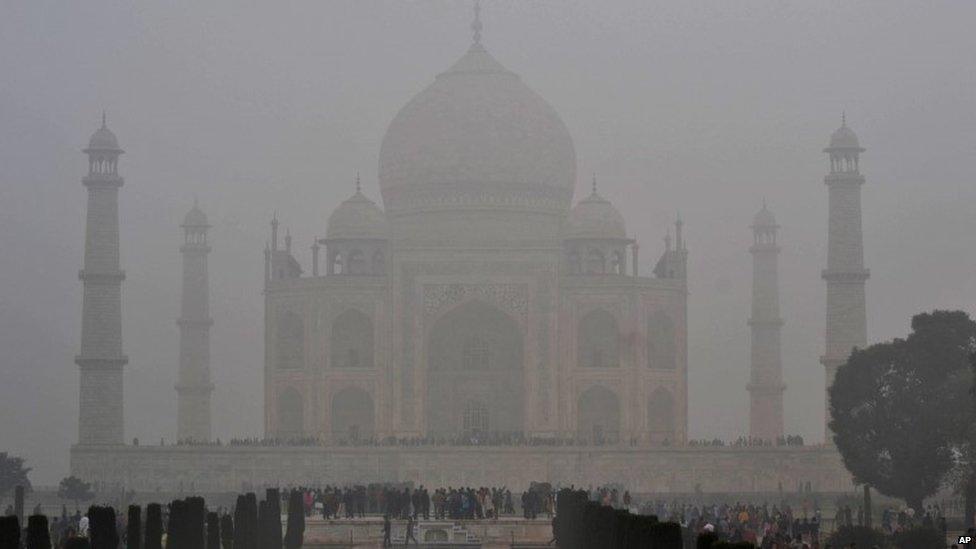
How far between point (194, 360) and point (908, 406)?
19.6 m

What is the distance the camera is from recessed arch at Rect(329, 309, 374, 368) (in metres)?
46.6

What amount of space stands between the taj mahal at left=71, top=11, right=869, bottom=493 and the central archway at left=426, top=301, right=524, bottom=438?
0.04m

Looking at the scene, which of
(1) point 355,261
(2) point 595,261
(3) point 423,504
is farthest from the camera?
(2) point 595,261

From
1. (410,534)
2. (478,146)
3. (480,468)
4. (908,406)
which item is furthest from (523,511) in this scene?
(478,146)

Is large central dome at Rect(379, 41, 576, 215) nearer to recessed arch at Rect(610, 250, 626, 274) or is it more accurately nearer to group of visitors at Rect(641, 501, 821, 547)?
recessed arch at Rect(610, 250, 626, 274)

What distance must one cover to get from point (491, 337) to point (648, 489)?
6.13m

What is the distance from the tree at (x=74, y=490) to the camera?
40312mm

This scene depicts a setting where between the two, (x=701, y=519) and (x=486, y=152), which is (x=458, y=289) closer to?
(x=486, y=152)

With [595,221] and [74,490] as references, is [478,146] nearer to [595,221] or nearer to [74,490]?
[595,221]

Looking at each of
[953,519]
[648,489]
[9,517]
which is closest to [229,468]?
[648,489]

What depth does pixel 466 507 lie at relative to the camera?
32312 millimetres

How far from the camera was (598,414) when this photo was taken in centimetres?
4650

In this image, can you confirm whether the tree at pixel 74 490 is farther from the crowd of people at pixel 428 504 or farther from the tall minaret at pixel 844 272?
the tall minaret at pixel 844 272

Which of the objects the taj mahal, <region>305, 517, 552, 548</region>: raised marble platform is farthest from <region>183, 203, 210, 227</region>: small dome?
<region>305, 517, 552, 548</region>: raised marble platform
